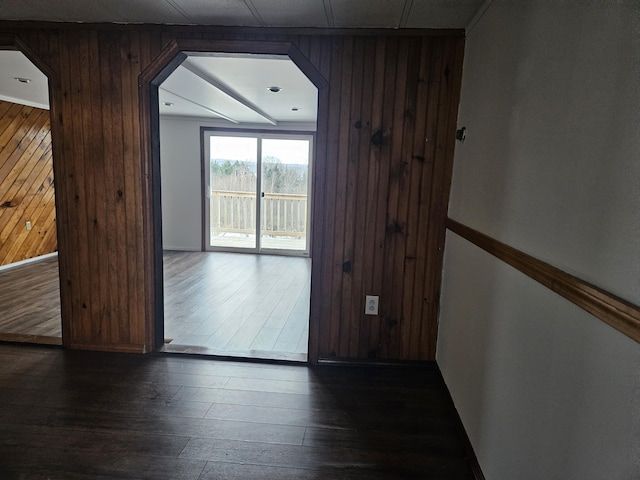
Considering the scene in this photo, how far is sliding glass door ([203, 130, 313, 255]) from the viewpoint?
691cm

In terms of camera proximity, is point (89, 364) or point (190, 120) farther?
point (190, 120)

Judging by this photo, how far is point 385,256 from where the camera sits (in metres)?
2.70

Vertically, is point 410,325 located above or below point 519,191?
below

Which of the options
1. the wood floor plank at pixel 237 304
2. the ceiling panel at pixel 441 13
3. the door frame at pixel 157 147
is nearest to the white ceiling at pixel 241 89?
the door frame at pixel 157 147

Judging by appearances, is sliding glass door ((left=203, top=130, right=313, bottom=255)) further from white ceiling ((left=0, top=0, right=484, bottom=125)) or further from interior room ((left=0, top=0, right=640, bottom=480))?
interior room ((left=0, top=0, right=640, bottom=480))

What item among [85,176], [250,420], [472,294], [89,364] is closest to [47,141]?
[85,176]

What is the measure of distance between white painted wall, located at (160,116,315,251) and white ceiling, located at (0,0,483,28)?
4370 mm

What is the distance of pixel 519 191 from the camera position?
4.79 ft

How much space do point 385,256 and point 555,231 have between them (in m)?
1.56

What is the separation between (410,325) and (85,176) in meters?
2.44

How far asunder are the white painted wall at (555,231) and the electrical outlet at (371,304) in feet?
2.60

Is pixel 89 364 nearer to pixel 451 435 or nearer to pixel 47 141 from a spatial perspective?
pixel 451 435

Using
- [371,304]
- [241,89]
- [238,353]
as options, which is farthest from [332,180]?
[241,89]

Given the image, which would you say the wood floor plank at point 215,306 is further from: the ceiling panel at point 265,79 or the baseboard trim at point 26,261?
the ceiling panel at point 265,79
